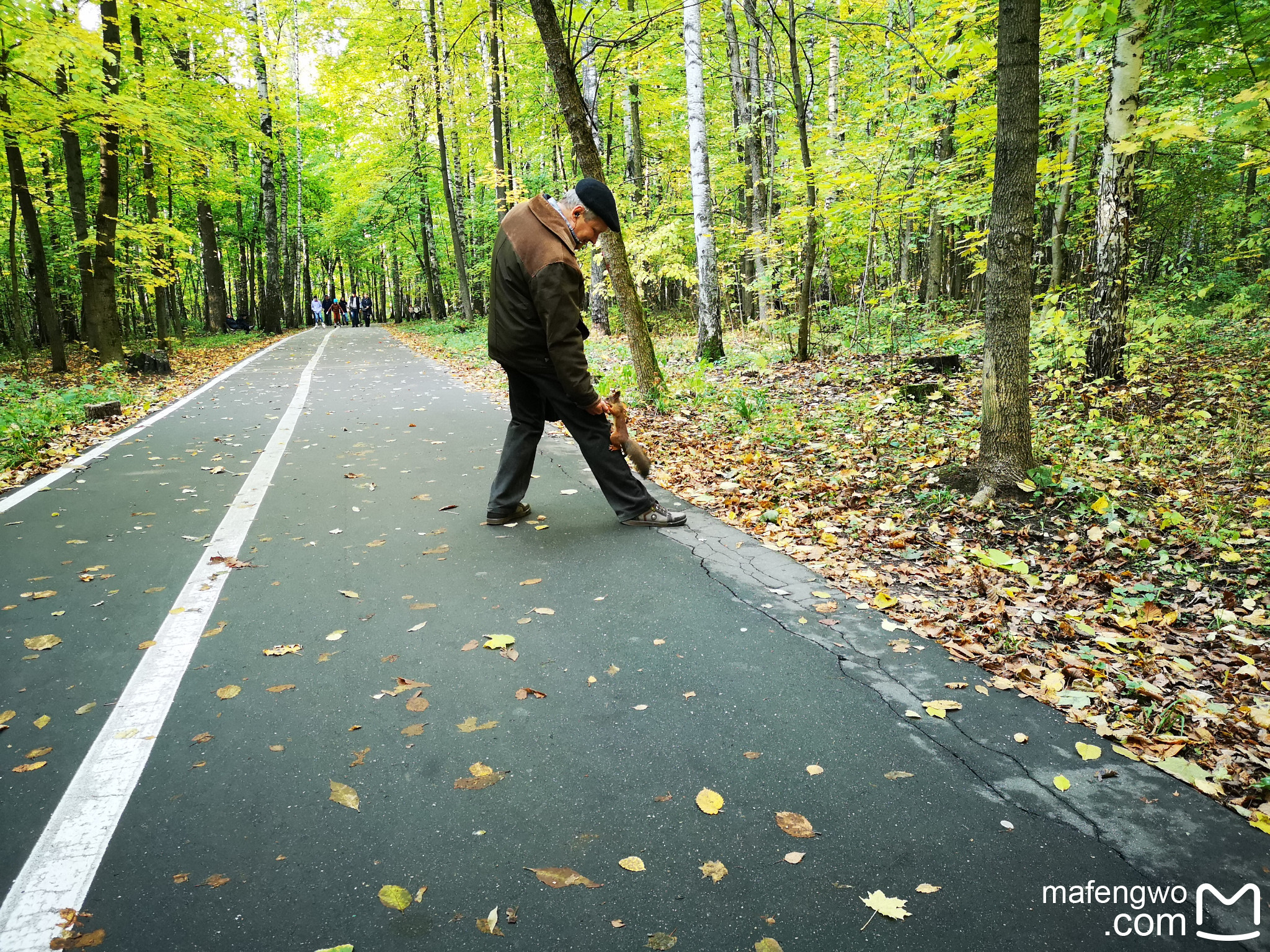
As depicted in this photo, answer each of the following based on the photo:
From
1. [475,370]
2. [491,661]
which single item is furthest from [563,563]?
[475,370]

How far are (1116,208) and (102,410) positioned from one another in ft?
43.4

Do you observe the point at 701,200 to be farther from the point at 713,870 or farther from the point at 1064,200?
the point at 713,870

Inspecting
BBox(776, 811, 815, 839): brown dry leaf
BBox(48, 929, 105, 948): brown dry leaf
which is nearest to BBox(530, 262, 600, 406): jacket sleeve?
BBox(776, 811, 815, 839): brown dry leaf

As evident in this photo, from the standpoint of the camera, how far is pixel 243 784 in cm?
247

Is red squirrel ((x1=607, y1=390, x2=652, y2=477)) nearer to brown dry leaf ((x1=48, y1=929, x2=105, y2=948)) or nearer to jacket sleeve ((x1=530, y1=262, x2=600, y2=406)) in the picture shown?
jacket sleeve ((x1=530, y1=262, x2=600, y2=406))

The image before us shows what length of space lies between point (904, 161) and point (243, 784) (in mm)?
11108

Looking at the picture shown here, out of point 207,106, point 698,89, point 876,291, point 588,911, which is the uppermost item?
point 207,106

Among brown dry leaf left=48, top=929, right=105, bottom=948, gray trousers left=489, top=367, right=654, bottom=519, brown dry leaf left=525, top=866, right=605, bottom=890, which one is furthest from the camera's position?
gray trousers left=489, top=367, right=654, bottom=519

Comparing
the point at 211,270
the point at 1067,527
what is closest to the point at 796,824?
the point at 1067,527

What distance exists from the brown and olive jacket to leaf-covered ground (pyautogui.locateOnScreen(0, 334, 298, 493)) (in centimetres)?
529

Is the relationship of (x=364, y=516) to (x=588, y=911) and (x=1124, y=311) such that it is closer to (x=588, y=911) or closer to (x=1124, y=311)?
(x=588, y=911)

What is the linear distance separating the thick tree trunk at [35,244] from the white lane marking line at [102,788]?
586 inches

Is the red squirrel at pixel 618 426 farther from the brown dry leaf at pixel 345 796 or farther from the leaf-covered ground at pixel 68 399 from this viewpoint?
the leaf-covered ground at pixel 68 399

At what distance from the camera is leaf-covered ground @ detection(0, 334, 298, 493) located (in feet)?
24.5
